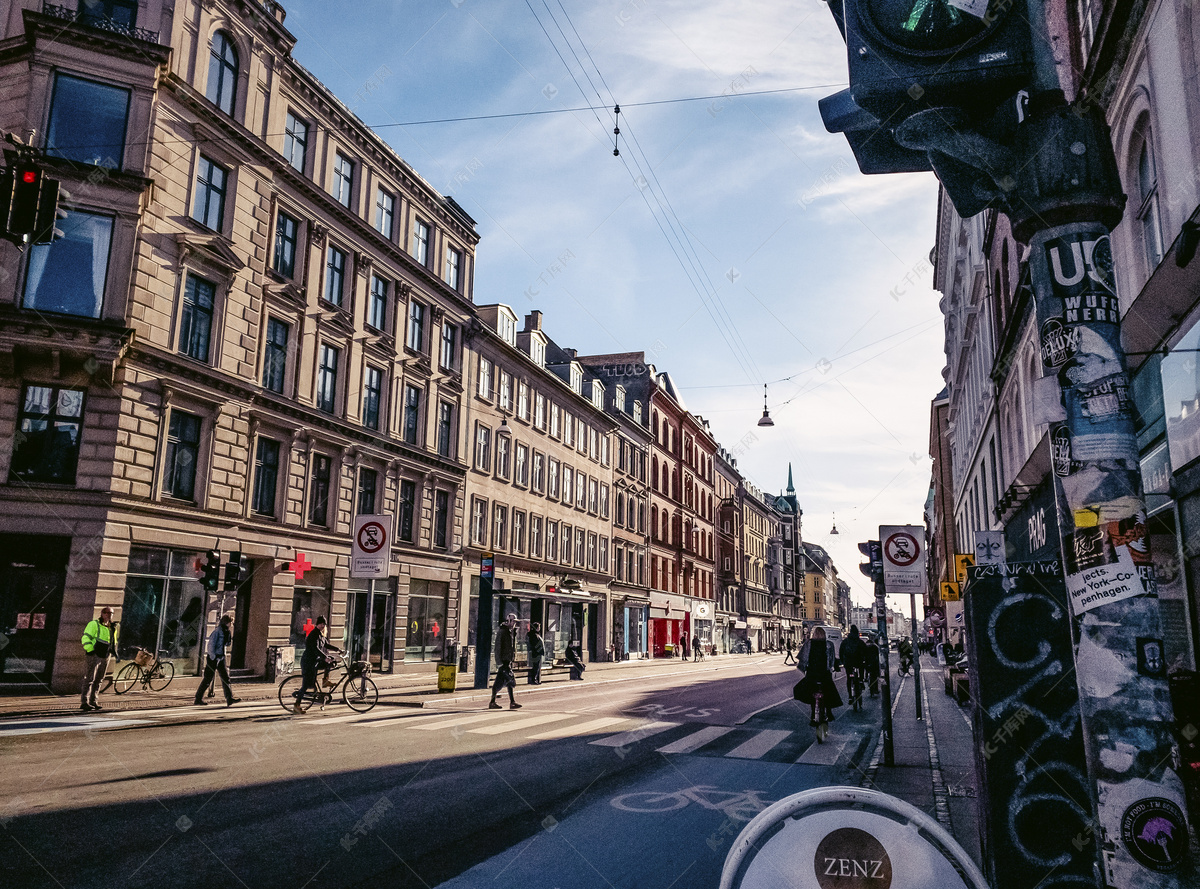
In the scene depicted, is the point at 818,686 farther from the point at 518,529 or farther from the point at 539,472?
the point at 539,472

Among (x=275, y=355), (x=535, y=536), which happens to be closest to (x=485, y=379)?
(x=535, y=536)

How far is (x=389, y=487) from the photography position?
29.2m

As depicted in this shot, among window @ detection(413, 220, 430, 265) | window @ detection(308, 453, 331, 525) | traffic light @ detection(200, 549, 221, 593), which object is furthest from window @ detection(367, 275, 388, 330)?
traffic light @ detection(200, 549, 221, 593)

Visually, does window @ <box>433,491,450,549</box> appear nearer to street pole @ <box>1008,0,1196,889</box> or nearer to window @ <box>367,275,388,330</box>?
window @ <box>367,275,388,330</box>

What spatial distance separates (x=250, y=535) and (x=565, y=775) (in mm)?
16137

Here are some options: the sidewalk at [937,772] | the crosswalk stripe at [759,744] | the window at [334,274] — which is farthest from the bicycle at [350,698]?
the window at [334,274]

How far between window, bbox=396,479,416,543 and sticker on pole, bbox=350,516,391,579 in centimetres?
1211

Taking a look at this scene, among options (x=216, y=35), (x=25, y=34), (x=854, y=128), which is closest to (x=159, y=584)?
(x=25, y=34)

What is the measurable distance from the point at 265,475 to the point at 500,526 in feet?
48.8

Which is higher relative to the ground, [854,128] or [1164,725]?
[854,128]

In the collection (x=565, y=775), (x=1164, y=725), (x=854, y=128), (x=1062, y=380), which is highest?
(x=854, y=128)

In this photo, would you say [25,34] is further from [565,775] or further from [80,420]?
[565,775]

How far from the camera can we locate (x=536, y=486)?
4106 centimetres

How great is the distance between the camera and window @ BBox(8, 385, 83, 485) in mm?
18078
